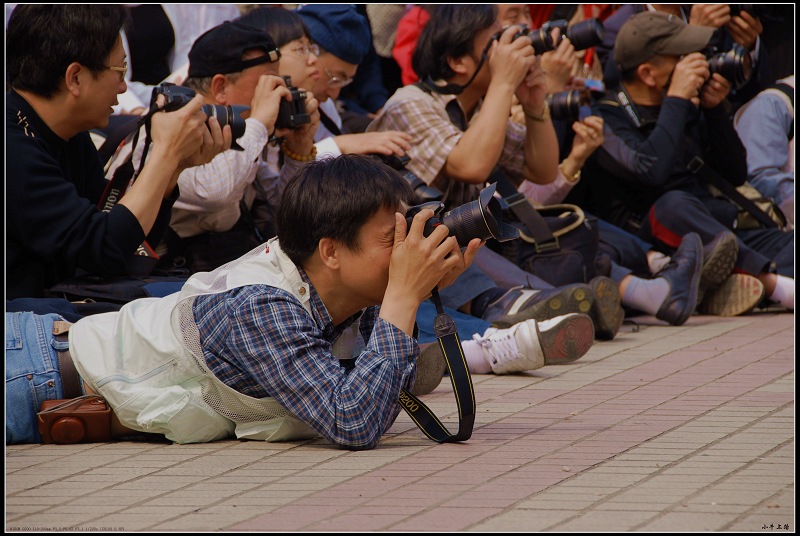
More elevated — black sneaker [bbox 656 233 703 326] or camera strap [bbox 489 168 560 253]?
camera strap [bbox 489 168 560 253]

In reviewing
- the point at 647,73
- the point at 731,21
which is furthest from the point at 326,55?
the point at 731,21

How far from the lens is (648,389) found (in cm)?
434

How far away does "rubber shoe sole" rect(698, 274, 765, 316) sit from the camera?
633 cm

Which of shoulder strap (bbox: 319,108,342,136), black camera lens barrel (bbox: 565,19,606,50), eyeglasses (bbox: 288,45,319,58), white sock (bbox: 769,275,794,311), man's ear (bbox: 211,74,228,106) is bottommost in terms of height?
white sock (bbox: 769,275,794,311)

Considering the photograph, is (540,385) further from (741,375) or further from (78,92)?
(78,92)

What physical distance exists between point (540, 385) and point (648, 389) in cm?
42

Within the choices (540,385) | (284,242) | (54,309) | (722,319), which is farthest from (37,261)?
(722,319)

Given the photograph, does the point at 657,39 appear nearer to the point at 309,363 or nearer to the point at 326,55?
the point at 326,55

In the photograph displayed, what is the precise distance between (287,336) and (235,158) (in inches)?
65.3

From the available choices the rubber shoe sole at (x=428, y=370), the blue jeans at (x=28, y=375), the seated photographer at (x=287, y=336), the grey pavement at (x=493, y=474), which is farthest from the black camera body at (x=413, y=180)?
the blue jeans at (x=28, y=375)

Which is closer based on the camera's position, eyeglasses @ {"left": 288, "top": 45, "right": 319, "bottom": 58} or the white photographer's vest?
the white photographer's vest

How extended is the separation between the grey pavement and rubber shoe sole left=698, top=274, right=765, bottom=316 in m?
1.98

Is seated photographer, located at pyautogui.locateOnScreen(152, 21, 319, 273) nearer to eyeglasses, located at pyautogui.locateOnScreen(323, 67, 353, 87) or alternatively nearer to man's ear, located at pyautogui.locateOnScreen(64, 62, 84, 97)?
man's ear, located at pyautogui.locateOnScreen(64, 62, 84, 97)

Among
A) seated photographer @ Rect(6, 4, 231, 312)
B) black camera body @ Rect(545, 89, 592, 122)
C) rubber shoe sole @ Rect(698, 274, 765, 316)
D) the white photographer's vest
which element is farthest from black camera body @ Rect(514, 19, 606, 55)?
the white photographer's vest
